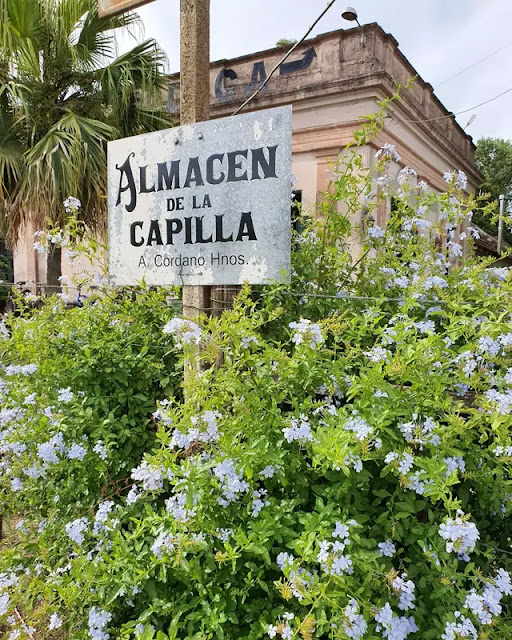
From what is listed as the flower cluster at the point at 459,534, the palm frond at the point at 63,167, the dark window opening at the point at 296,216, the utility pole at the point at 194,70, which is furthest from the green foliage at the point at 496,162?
the flower cluster at the point at 459,534

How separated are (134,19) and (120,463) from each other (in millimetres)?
4991

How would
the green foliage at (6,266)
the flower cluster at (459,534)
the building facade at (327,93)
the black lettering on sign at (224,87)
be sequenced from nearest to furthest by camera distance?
the flower cluster at (459,534)
the building facade at (327,93)
the black lettering on sign at (224,87)
the green foliage at (6,266)

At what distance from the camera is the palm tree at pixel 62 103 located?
4336mm

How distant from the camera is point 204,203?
1689 mm

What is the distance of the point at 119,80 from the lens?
4.86 m

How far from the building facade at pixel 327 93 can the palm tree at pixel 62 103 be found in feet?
6.16

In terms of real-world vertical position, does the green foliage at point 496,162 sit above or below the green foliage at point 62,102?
above

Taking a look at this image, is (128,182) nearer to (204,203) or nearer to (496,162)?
(204,203)

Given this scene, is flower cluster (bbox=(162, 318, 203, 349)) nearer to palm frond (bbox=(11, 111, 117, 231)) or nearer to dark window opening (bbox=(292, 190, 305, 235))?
dark window opening (bbox=(292, 190, 305, 235))

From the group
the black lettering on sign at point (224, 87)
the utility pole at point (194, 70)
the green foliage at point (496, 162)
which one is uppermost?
the green foliage at point (496, 162)

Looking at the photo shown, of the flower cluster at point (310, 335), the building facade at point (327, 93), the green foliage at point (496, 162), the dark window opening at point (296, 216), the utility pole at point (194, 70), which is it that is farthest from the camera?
the green foliage at point (496, 162)

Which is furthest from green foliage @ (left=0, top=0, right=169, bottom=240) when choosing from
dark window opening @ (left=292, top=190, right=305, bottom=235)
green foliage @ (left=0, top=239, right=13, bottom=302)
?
green foliage @ (left=0, top=239, right=13, bottom=302)

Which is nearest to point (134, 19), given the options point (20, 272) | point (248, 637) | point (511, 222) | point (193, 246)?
point (193, 246)

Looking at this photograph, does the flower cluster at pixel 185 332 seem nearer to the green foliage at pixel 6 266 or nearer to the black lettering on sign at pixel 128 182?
the black lettering on sign at pixel 128 182
